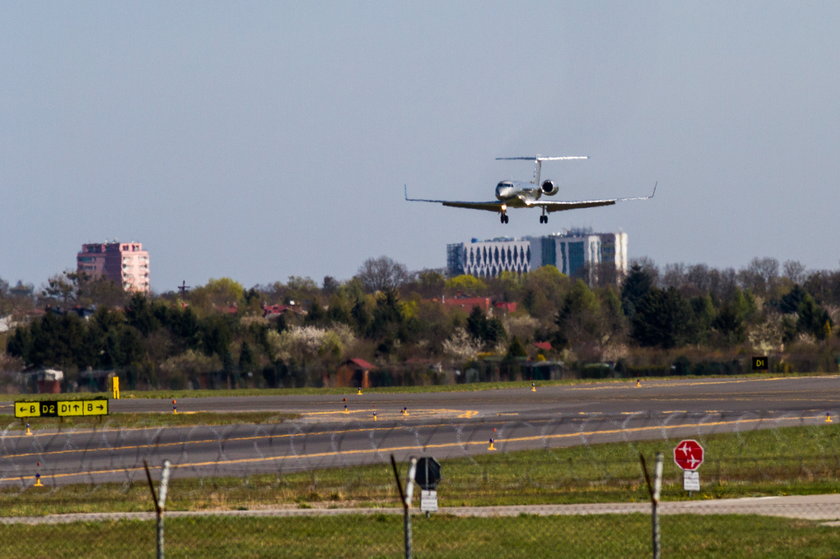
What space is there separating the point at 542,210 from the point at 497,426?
10311mm

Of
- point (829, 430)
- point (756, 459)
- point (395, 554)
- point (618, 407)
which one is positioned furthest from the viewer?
point (618, 407)

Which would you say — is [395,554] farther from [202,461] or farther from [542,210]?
[542,210]

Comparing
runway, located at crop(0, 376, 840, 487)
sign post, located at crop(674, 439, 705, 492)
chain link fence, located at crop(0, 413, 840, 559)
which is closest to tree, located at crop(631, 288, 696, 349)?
runway, located at crop(0, 376, 840, 487)

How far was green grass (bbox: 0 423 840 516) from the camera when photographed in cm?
3250

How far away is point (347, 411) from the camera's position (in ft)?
241

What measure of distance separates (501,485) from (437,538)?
10.2m

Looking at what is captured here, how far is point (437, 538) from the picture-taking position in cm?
2559

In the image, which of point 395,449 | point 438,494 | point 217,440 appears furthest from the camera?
point 217,440

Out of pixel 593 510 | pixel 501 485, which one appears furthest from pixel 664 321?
pixel 593 510

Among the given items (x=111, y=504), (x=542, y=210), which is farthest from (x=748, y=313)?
(x=111, y=504)

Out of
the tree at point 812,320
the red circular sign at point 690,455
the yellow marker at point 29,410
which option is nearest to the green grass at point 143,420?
the yellow marker at point 29,410

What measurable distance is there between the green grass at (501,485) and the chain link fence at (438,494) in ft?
0.29

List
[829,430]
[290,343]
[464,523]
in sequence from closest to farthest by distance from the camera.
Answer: [464,523] → [829,430] → [290,343]

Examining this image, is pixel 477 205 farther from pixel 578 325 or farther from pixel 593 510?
pixel 578 325
